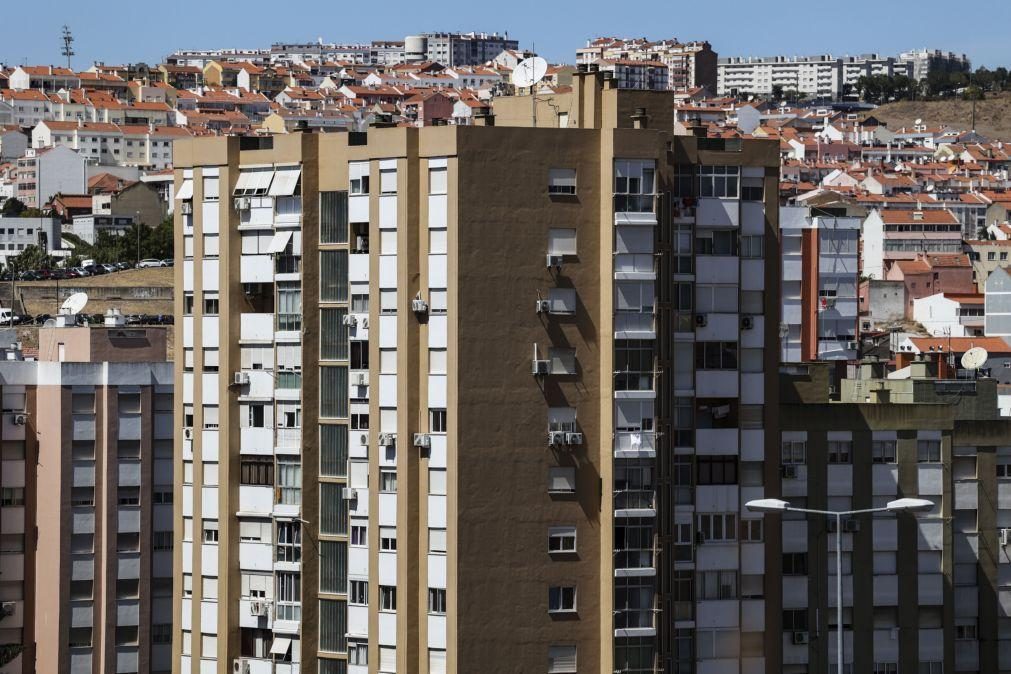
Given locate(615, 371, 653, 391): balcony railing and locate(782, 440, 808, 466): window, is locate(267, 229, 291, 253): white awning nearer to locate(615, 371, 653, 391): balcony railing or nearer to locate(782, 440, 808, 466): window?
locate(615, 371, 653, 391): balcony railing

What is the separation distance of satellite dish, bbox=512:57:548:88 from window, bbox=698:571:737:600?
8.72m

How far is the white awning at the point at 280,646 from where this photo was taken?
39.1 metres

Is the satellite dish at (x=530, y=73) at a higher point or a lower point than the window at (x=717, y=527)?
higher

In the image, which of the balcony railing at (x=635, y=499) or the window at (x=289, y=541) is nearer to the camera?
the balcony railing at (x=635, y=499)

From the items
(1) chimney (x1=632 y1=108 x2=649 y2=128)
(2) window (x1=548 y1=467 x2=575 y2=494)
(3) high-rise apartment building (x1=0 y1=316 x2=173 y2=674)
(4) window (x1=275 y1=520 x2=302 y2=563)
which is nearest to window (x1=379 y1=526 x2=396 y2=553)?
(4) window (x1=275 y1=520 x2=302 y2=563)

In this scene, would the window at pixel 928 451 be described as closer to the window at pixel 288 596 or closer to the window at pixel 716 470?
the window at pixel 716 470

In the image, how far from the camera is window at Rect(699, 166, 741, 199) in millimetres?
39750

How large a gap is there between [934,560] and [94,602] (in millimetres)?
16635

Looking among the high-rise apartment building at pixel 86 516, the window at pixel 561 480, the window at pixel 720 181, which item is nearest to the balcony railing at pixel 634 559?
the window at pixel 561 480

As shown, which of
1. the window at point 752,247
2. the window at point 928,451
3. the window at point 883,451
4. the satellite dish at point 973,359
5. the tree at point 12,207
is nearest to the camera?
the window at point 752,247

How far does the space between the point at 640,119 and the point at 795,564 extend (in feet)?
28.8

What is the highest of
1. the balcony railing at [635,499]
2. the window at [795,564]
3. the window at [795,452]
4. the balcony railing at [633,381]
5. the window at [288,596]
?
the balcony railing at [633,381]

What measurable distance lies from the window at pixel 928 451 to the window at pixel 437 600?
33.4 feet

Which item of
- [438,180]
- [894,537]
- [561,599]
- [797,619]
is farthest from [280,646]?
[894,537]
